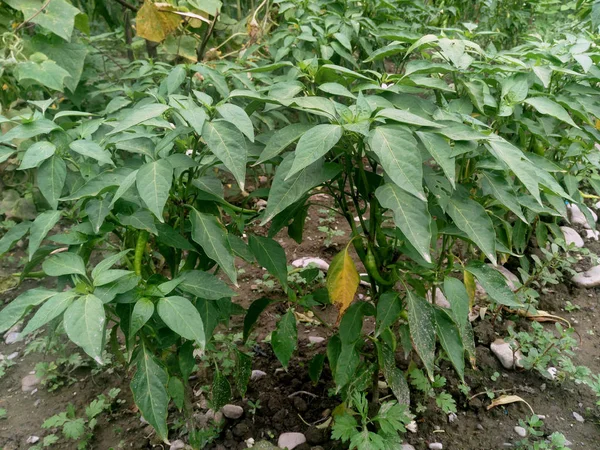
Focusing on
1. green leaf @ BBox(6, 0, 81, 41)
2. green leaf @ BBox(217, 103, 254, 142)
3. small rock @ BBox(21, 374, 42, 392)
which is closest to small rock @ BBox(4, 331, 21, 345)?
small rock @ BBox(21, 374, 42, 392)

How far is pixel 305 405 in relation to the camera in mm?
2053

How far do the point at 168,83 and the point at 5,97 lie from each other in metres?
1.46

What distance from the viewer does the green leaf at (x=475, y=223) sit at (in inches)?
55.7

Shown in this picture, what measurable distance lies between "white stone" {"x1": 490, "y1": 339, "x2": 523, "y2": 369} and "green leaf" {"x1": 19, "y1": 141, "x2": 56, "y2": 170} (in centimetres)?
192

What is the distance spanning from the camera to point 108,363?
7.59 ft

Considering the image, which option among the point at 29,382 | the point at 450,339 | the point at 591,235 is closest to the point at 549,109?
the point at 450,339

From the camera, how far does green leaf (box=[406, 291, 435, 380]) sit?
1.50 metres

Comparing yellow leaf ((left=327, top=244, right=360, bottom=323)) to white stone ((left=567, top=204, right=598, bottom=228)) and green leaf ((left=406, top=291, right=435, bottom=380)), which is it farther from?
white stone ((left=567, top=204, right=598, bottom=228))

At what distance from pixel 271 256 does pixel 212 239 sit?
0.28 m

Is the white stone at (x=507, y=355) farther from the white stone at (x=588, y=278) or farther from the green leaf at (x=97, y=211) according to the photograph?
the green leaf at (x=97, y=211)

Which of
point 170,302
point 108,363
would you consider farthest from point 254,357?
point 170,302

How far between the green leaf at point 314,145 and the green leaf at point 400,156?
0.30 ft

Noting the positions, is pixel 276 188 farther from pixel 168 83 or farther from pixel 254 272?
pixel 254 272

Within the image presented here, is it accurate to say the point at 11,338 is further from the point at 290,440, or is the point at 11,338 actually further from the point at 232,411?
the point at 290,440
